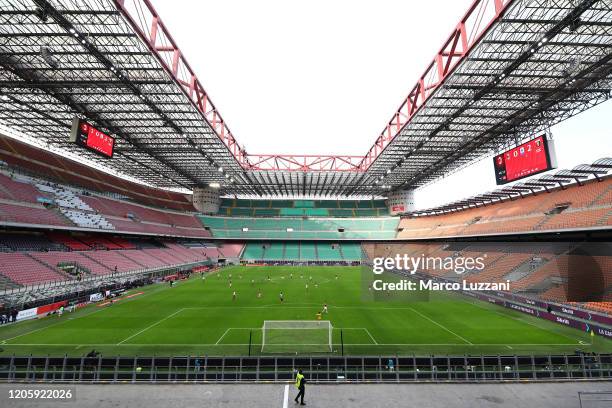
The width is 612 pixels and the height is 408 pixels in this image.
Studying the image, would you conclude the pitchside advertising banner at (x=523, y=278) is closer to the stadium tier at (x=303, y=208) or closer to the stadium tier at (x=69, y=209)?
the stadium tier at (x=69, y=209)

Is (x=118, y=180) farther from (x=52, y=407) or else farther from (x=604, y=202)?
(x=604, y=202)

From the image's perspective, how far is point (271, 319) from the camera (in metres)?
22.0

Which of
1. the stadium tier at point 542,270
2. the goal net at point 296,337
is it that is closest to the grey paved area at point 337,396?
the goal net at point 296,337

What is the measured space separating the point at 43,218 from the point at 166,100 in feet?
68.0

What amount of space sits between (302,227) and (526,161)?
186 feet

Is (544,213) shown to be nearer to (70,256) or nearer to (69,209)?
(70,256)

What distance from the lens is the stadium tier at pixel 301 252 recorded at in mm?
68875

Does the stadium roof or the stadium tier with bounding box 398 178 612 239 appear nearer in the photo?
the stadium roof

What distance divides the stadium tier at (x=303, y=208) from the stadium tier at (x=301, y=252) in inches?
377

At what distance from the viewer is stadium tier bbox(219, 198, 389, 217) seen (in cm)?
8131

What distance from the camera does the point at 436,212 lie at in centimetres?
6119

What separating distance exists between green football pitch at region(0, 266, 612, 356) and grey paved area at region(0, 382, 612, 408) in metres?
4.16

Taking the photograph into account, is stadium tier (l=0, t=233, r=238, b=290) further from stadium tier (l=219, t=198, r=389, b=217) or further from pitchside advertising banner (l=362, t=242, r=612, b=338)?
pitchside advertising banner (l=362, t=242, r=612, b=338)

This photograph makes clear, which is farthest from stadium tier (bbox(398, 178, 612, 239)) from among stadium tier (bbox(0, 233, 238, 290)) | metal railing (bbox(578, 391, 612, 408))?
stadium tier (bbox(0, 233, 238, 290))
